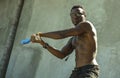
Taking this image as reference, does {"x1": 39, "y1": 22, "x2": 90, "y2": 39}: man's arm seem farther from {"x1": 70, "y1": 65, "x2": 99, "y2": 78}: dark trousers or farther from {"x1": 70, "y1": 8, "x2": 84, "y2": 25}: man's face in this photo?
{"x1": 70, "y1": 65, "x2": 99, "y2": 78}: dark trousers

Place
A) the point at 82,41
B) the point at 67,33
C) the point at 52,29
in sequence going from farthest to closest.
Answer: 1. the point at 52,29
2. the point at 82,41
3. the point at 67,33

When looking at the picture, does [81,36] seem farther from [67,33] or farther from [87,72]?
[87,72]

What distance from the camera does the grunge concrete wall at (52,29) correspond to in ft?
21.2

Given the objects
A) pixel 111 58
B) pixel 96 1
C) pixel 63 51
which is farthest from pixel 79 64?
pixel 96 1

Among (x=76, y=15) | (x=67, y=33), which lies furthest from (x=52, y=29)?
(x=67, y=33)

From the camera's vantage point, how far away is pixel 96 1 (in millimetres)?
6965

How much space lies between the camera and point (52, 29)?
25.3ft

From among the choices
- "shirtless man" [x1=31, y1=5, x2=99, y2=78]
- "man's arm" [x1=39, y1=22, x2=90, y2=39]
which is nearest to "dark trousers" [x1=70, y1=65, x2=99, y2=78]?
"shirtless man" [x1=31, y1=5, x2=99, y2=78]

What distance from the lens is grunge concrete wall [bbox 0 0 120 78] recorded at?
6.45 metres

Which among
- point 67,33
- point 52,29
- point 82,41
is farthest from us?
point 52,29

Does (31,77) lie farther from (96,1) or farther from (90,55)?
(90,55)


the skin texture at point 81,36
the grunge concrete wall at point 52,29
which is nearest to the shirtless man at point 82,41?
the skin texture at point 81,36

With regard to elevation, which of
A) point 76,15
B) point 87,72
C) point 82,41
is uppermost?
point 76,15

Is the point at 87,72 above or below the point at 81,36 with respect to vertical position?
below
